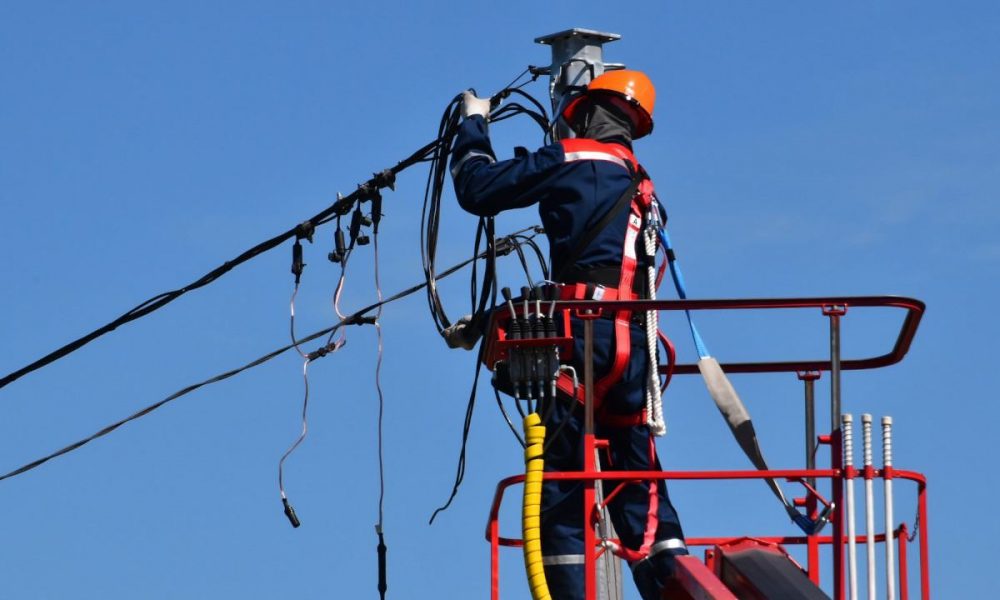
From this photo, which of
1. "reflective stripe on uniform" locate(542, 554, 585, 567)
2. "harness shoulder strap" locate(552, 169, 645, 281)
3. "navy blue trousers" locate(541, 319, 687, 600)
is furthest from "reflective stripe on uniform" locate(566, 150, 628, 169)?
"reflective stripe on uniform" locate(542, 554, 585, 567)

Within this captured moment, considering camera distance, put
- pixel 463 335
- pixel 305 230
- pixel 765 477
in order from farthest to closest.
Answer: pixel 305 230 → pixel 463 335 → pixel 765 477

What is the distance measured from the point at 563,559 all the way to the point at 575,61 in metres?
2.99

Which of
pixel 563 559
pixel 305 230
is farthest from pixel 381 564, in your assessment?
pixel 305 230

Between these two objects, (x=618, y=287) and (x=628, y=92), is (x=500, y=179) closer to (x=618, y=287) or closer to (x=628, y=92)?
(x=618, y=287)

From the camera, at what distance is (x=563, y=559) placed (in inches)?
357

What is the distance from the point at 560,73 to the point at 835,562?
12.3ft

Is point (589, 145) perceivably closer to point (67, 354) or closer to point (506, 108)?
point (506, 108)

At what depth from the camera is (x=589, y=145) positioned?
9.65 metres

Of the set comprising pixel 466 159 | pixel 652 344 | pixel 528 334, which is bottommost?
pixel 528 334

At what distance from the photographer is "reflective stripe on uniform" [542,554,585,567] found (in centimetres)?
904

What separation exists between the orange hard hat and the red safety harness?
343mm

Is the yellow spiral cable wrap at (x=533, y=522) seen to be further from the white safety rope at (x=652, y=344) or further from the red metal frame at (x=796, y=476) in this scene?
the white safety rope at (x=652, y=344)

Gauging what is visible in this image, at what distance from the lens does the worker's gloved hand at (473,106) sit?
1016cm

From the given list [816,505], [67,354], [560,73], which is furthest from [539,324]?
[67,354]
